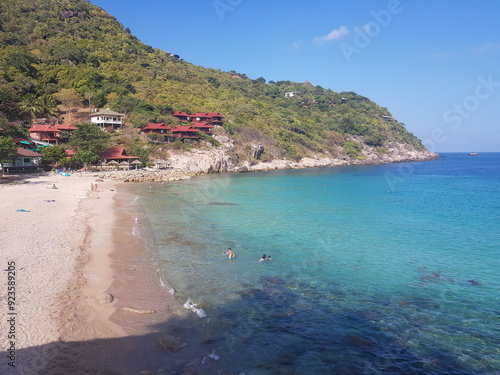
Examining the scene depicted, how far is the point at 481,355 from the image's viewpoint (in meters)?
8.70

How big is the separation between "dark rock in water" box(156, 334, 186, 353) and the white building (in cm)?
6882

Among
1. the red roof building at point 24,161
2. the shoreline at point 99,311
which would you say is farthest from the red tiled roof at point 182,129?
the shoreline at point 99,311

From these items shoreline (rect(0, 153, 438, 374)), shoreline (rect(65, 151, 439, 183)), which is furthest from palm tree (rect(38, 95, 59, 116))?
shoreline (rect(0, 153, 438, 374))

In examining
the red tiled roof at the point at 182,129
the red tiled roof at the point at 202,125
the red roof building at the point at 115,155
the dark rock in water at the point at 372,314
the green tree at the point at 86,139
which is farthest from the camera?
the red tiled roof at the point at 202,125

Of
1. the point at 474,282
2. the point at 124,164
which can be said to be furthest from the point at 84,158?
the point at 474,282

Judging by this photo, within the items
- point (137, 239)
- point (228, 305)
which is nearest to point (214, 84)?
Result: point (137, 239)

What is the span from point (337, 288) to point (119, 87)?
8536 cm

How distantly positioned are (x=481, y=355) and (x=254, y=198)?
3033cm

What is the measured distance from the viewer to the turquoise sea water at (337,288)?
866 cm

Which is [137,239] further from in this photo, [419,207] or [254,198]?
[419,207]

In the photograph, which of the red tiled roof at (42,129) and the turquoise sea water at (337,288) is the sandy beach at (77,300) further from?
the red tiled roof at (42,129)

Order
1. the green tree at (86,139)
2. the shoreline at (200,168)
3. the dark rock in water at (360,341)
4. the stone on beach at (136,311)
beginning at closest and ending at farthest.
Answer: the dark rock in water at (360,341) < the stone on beach at (136,311) < the green tree at (86,139) < the shoreline at (200,168)

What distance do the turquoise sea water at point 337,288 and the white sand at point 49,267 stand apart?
3.06m

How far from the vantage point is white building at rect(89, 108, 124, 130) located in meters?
68.5
